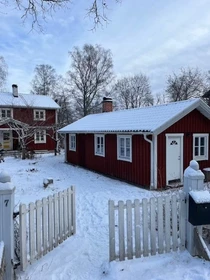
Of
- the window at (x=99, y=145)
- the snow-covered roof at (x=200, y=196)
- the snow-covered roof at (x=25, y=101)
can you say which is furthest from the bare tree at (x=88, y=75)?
the snow-covered roof at (x=200, y=196)

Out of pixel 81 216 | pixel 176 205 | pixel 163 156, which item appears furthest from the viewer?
pixel 163 156

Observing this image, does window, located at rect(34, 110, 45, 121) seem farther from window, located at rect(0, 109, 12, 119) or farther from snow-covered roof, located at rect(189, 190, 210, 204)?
snow-covered roof, located at rect(189, 190, 210, 204)

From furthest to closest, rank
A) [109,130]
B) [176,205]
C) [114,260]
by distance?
[109,130] → [176,205] → [114,260]

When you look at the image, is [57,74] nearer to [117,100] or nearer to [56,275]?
[117,100]

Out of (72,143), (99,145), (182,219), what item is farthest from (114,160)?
(182,219)

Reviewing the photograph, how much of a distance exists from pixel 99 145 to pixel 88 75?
2661cm

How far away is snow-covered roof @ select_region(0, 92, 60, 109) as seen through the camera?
2460 cm

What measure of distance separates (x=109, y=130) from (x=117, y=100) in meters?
31.1

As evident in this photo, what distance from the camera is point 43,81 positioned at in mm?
41844

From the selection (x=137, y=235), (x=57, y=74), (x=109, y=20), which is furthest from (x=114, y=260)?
(x=57, y=74)

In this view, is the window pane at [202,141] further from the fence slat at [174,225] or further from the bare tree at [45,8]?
the bare tree at [45,8]

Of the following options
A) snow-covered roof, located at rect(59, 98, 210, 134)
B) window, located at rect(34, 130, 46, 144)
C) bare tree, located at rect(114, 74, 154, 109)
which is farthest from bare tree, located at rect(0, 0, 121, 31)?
bare tree, located at rect(114, 74, 154, 109)

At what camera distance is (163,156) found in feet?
31.7

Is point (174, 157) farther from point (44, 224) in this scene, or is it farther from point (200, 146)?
point (44, 224)
